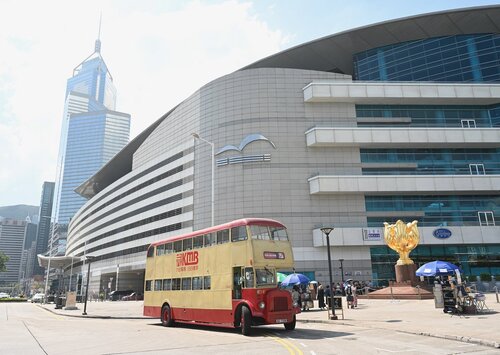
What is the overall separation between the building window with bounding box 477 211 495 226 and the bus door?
44033mm

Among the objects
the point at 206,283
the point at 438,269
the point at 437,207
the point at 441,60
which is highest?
the point at 441,60

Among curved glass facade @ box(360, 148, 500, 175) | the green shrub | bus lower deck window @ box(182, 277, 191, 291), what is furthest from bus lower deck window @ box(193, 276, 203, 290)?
the green shrub

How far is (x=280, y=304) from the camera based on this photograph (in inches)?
624

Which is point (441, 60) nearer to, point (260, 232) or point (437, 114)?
point (437, 114)

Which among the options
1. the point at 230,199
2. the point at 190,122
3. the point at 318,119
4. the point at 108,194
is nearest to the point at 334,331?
the point at 230,199

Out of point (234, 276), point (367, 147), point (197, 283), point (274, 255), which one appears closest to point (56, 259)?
point (367, 147)

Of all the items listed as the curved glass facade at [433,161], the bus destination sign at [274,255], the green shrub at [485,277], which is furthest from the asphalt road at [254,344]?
the green shrub at [485,277]

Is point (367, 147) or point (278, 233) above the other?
point (367, 147)

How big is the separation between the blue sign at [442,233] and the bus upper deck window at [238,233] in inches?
1535

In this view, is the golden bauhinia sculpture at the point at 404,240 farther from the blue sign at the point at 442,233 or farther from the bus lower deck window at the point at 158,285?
the bus lower deck window at the point at 158,285

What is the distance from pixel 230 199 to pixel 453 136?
30875 millimetres

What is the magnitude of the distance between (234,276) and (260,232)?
7.40 ft

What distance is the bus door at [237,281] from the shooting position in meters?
16.1

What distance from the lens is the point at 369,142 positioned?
49.2 m
